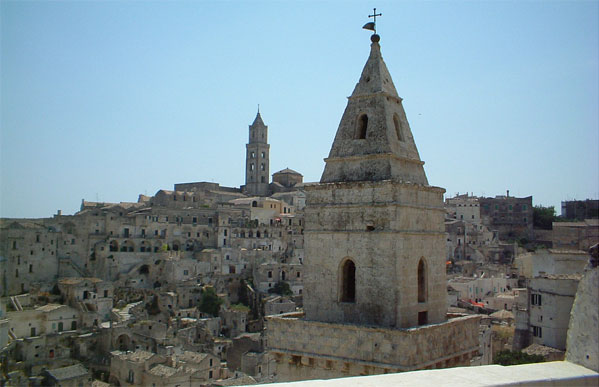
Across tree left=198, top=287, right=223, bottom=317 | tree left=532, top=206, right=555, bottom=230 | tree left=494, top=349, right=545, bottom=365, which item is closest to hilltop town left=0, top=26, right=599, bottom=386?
tree left=198, top=287, right=223, bottom=317

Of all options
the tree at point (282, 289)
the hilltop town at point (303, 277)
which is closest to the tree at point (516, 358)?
the hilltop town at point (303, 277)

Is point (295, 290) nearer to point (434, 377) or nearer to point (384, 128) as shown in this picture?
point (384, 128)

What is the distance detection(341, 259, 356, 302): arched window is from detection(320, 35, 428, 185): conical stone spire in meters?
1.76

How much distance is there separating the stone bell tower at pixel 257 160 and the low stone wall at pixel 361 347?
82757 mm

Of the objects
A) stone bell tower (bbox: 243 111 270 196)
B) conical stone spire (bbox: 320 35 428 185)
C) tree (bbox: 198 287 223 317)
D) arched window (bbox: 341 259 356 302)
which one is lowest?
tree (bbox: 198 287 223 317)

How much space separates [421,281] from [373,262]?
161 cm

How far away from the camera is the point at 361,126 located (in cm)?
1209

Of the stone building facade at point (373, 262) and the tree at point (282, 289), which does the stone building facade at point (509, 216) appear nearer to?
the tree at point (282, 289)

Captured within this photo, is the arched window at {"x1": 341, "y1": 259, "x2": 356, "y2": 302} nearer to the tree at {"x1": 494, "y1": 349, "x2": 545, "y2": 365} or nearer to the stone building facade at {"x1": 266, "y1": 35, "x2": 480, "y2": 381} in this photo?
the stone building facade at {"x1": 266, "y1": 35, "x2": 480, "y2": 381}

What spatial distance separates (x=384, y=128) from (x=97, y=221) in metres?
55.8

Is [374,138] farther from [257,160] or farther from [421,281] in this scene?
[257,160]

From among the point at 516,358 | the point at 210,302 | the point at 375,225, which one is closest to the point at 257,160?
the point at 210,302

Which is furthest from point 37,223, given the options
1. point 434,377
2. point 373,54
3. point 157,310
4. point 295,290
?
point 434,377

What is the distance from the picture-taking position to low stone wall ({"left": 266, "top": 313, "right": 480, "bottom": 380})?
9.86 metres
